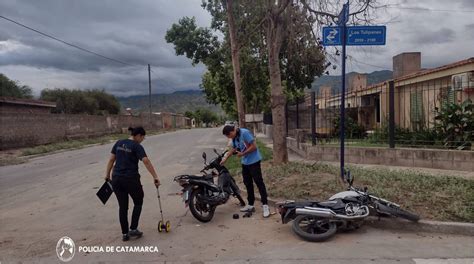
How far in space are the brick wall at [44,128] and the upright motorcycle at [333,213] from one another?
20462mm

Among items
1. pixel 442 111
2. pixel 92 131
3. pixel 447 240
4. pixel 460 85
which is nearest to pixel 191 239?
pixel 447 240

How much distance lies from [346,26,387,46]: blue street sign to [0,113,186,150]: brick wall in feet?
66.0

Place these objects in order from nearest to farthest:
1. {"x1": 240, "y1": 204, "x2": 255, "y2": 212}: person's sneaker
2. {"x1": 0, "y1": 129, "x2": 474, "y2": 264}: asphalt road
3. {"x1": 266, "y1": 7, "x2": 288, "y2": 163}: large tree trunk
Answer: {"x1": 0, "y1": 129, "x2": 474, "y2": 264}: asphalt road → {"x1": 240, "y1": 204, "x2": 255, "y2": 212}: person's sneaker → {"x1": 266, "y1": 7, "x2": 288, "y2": 163}: large tree trunk

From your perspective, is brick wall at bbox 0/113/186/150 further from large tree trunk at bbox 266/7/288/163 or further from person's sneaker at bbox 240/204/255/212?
person's sneaker at bbox 240/204/255/212

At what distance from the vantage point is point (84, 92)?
218 ft

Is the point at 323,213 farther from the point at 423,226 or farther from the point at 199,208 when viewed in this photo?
the point at 199,208

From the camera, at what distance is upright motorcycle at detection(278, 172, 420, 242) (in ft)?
16.9

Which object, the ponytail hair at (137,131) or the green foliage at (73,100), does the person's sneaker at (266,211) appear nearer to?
the ponytail hair at (137,131)

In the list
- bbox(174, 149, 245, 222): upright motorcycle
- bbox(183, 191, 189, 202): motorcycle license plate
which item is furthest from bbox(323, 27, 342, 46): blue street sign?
bbox(183, 191, 189, 202): motorcycle license plate

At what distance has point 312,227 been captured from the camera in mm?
5270

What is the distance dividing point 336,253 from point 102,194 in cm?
323

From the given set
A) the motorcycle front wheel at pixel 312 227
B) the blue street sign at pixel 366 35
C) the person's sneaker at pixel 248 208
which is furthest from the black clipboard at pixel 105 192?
the blue street sign at pixel 366 35

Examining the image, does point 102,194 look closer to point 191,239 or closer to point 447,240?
point 191,239

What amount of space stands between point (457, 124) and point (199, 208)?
7631 millimetres
